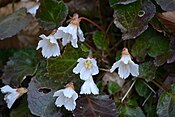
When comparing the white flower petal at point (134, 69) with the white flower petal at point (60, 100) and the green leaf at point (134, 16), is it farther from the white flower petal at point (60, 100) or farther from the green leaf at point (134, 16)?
the white flower petal at point (60, 100)

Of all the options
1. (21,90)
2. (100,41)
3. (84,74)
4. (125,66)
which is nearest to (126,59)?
(125,66)

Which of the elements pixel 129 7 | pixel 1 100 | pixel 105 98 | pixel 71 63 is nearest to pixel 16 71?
pixel 1 100

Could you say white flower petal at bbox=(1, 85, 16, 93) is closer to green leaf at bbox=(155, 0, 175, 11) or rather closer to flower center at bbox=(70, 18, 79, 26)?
flower center at bbox=(70, 18, 79, 26)

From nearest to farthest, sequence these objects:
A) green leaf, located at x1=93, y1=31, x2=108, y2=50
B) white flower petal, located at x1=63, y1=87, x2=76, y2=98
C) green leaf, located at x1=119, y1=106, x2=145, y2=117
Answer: white flower petal, located at x1=63, y1=87, x2=76, y2=98, green leaf, located at x1=119, y1=106, x2=145, y2=117, green leaf, located at x1=93, y1=31, x2=108, y2=50

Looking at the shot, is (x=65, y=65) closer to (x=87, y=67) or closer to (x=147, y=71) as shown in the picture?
(x=87, y=67)

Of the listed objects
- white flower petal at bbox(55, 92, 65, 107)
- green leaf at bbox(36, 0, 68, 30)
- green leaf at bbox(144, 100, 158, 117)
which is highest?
green leaf at bbox(36, 0, 68, 30)

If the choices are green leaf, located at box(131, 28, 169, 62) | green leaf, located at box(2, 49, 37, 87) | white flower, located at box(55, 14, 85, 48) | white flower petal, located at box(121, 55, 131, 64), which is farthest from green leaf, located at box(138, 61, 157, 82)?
green leaf, located at box(2, 49, 37, 87)

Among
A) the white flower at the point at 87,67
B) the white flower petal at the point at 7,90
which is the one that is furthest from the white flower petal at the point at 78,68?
the white flower petal at the point at 7,90

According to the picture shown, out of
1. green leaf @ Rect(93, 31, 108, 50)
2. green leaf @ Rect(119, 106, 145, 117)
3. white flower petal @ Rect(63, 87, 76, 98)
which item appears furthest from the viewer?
green leaf @ Rect(93, 31, 108, 50)
